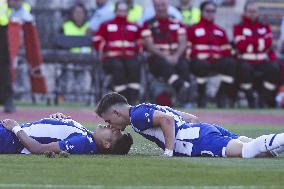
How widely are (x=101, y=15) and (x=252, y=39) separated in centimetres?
325

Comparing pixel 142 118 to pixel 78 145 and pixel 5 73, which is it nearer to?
pixel 78 145

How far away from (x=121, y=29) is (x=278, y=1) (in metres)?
10.0

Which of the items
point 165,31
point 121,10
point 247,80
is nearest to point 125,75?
point 165,31

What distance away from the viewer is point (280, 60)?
1017 inches

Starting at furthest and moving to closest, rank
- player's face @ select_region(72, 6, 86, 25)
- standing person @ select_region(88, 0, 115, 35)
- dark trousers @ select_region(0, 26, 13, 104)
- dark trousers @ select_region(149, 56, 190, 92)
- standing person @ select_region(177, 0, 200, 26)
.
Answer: standing person @ select_region(177, 0, 200, 26) → player's face @ select_region(72, 6, 86, 25) → standing person @ select_region(88, 0, 115, 35) → dark trousers @ select_region(149, 56, 190, 92) → dark trousers @ select_region(0, 26, 13, 104)

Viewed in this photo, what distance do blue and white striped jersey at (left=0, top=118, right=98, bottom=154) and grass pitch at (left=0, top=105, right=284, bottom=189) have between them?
231mm

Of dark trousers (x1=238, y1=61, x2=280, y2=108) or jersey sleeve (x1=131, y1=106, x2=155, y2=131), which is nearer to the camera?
jersey sleeve (x1=131, y1=106, x2=155, y2=131)

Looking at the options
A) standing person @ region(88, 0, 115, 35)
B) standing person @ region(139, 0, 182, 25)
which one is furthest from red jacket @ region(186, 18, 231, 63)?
standing person @ region(88, 0, 115, 35)

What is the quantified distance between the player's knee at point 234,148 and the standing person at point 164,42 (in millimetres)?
11944

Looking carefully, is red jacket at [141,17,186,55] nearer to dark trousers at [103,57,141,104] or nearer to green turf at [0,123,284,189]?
dark trousers at [103,57,141,104]

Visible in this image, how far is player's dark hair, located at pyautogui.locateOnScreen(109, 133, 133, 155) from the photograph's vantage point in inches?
428

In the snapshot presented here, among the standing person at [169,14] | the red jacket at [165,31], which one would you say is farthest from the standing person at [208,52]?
the red jacket at [165,31]

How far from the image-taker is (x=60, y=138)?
11008 mm

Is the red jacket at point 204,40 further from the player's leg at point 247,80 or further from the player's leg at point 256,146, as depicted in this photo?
the player's leg at point 256,146
